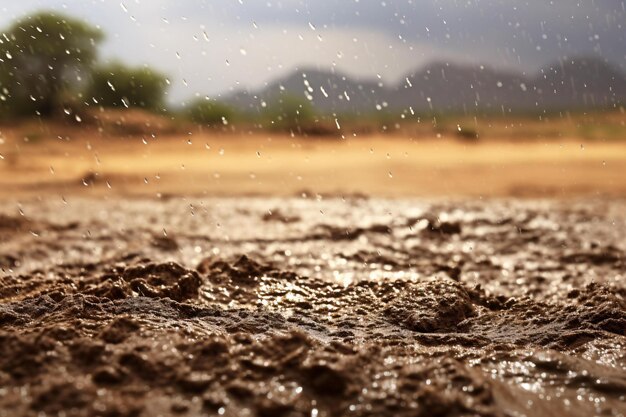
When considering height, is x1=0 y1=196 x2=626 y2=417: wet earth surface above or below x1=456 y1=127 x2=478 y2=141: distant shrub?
above

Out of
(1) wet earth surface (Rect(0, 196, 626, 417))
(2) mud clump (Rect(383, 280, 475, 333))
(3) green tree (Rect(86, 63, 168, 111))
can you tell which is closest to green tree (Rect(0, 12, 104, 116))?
(3) green tree (Rect(86, 63, 168, 111))

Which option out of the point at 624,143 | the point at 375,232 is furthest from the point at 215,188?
the point at 624,143

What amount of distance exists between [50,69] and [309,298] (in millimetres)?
8641

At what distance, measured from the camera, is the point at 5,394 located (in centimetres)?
165

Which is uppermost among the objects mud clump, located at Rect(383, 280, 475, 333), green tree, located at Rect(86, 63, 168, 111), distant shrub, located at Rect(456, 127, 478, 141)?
green tree, located at Rect(86, 63, 168, 111)

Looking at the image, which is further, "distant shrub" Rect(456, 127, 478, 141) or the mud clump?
"distant shrub" Rect(456, 127, 478, 141)

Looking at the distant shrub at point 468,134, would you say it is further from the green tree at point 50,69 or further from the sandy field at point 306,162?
the green tree at point 50,69

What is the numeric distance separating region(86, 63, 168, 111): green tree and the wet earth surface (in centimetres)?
375

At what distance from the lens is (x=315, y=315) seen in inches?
104

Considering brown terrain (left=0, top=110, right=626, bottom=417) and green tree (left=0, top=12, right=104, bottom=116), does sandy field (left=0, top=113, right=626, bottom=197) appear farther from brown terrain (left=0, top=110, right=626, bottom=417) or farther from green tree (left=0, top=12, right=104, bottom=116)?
green tree (left=0, top=12, right=104, bottom=116)

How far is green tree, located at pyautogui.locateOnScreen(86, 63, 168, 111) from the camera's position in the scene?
8375mm

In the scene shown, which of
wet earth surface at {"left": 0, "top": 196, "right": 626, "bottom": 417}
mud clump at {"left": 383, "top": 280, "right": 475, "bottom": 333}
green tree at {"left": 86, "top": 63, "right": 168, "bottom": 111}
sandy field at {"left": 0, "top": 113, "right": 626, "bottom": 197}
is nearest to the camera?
wet earth surface at {"left": 0, "top": 196, "right": 626, "bottom": 417}

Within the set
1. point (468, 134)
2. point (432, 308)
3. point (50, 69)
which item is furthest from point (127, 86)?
point (432, 308)

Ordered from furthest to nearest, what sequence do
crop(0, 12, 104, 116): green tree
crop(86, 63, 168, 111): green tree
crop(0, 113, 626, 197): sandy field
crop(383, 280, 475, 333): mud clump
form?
crop(0, 12, 104, 116): green tree < crop(86, 63, 168, 111): green tree < crop(0, 113, 626, 197): sandy field < crop(383, 280, 475, 333): mud clump
